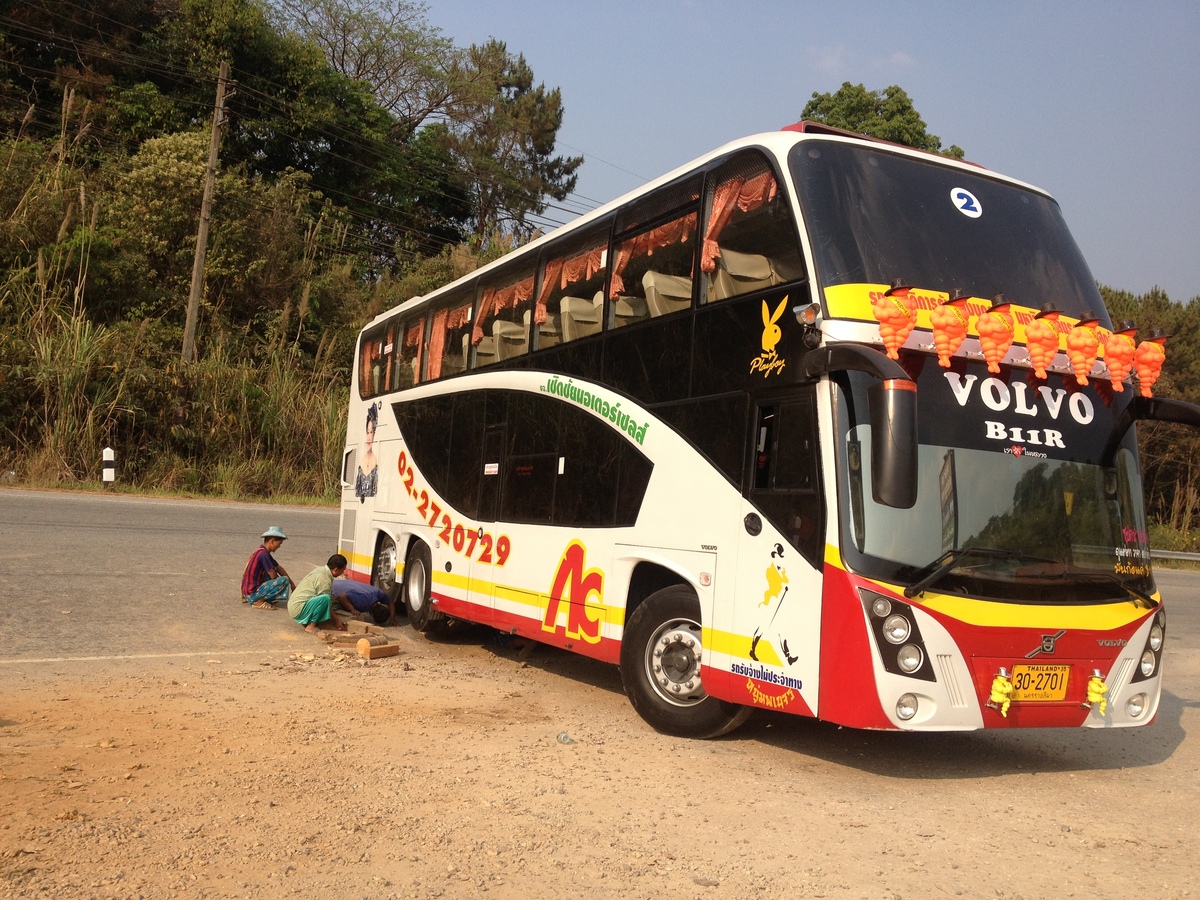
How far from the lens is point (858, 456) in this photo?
6082mm

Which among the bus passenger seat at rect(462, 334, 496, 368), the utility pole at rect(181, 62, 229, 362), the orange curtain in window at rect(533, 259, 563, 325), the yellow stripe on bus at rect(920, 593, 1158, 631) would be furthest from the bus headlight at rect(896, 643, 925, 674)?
the utility pole at rect(181, 62, 229, 362)

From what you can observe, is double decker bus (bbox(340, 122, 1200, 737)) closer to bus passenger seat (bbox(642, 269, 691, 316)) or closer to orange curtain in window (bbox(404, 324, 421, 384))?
bus passenger seat (bbox(642, 269, 691, 316))

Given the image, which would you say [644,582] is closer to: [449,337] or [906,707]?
[906,707]

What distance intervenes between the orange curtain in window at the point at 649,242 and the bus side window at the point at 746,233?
264 millimetres

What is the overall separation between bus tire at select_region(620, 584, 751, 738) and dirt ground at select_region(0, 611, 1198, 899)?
0.55 ft

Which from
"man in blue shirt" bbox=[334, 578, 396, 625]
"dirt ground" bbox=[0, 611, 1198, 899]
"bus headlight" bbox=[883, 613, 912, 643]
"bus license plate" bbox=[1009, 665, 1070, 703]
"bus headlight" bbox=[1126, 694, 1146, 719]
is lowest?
"dirt ground" bbox=[0, 611, 1198, 899]

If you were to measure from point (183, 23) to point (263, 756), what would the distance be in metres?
39.2

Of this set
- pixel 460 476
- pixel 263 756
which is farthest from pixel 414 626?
pixel 263 756

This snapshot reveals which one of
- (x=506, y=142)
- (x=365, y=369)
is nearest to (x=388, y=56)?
(x=506, y=142)

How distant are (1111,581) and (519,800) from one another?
3.81 m

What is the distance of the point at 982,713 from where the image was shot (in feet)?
19.9

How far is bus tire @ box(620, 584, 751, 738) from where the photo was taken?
23.4 ft

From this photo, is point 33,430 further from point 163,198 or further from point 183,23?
point 183,23

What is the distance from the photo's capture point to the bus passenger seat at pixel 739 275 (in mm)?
6832
